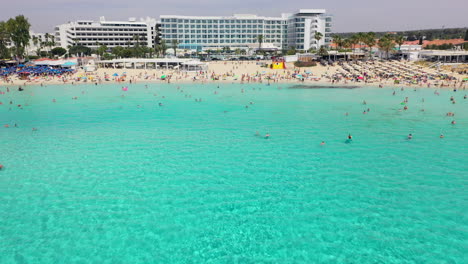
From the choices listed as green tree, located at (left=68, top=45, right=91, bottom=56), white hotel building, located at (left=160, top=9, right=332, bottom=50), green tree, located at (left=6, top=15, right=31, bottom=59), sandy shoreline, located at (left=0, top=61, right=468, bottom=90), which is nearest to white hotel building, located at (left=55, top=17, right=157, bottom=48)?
white hotel building, located at (left=160, top=9, right=332, bottom=50)

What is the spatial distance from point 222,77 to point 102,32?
80240 mm

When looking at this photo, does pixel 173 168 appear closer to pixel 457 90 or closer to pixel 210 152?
pixel 210 152


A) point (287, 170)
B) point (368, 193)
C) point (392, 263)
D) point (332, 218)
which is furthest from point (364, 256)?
point (287, 170)

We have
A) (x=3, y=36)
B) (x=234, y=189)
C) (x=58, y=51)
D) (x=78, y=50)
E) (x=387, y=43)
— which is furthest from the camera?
(x=78, y=50)

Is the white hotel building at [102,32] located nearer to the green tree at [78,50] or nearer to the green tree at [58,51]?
the green tree at [78,50]

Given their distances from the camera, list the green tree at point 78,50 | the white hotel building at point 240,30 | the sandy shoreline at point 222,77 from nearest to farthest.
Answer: the sandy shoreline at point 222,77 < the green tree at point 78,50 < the white hotel building at point 240,30

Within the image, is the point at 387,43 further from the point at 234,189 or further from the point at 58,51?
the point at 58,51

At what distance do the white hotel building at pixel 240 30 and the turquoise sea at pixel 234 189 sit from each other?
10437cm

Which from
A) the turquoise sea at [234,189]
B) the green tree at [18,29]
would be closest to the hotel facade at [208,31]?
the green tree at [18,29]

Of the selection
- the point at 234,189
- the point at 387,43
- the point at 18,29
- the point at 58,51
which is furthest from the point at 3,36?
the point at 387,43

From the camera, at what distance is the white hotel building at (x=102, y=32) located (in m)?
127

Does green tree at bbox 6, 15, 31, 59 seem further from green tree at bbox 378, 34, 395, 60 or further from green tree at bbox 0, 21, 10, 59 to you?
green tree at bbox 378, 34, 395, 60

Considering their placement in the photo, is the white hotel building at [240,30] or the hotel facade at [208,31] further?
the white hotel building at [240,30]

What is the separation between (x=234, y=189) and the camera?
1752 centimetres
